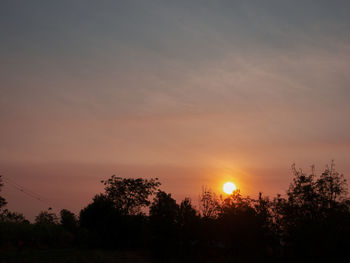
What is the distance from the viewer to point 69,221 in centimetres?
6750

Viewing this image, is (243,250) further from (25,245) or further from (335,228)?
(25,245)

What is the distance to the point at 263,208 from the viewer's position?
2334 inches

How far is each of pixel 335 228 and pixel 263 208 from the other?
11875 millimetres

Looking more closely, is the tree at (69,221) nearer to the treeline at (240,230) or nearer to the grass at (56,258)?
the treeline at (240,230)

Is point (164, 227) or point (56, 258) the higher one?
point (164, 227)

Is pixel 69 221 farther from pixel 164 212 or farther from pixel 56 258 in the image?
pixel 56 258

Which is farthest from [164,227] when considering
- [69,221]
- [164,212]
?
[69,221]

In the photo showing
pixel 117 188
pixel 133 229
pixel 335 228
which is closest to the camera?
pixel 335 228

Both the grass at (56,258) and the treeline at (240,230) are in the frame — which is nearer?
the grass at (56,258)

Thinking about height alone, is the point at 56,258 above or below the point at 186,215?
below

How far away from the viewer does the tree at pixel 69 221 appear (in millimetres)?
66500

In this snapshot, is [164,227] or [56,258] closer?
[56,258]

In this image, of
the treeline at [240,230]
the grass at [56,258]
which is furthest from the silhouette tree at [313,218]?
the grass at [56,258]

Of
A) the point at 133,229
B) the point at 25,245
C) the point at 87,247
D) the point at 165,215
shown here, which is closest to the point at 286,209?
the point at 165,215
